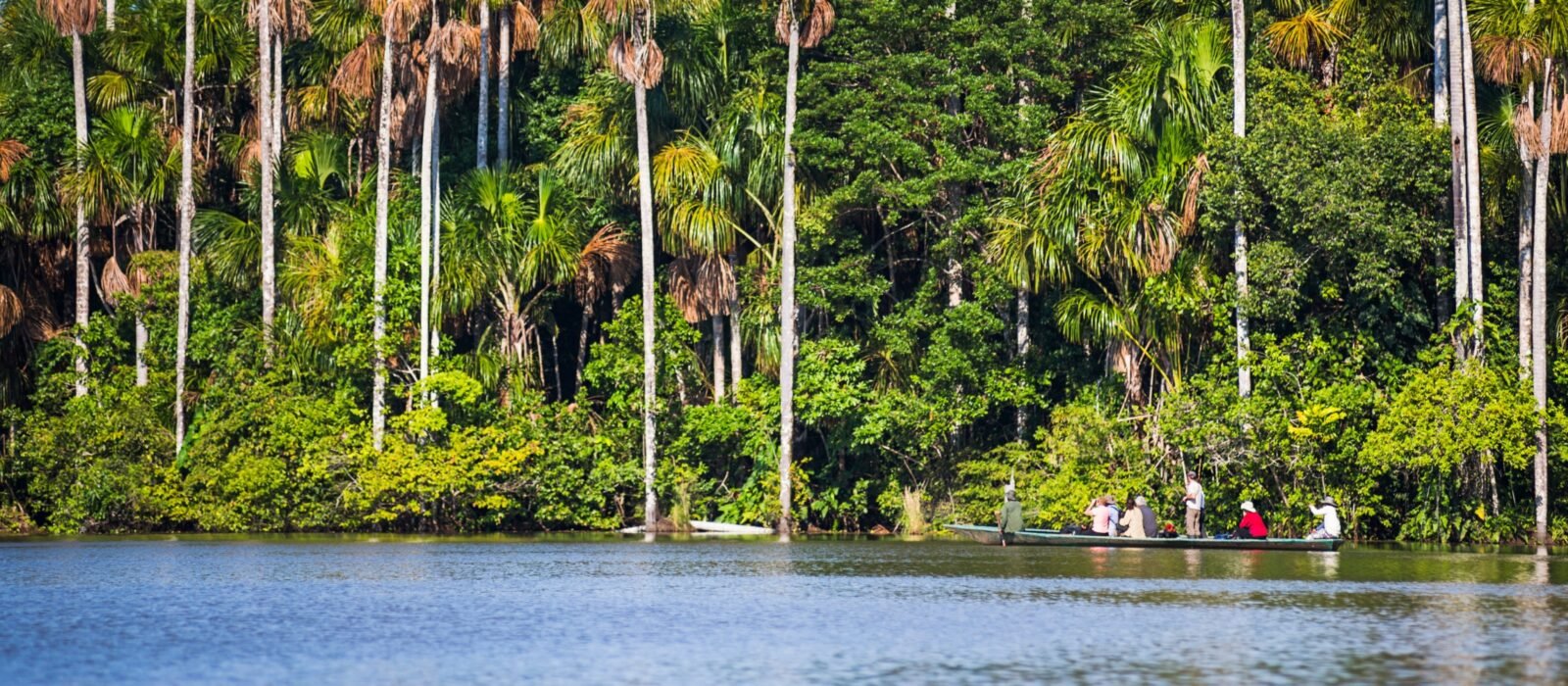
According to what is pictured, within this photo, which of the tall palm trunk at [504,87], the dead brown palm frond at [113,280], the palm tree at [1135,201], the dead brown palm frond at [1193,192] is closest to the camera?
the dead brown palm frond at [1193,192]

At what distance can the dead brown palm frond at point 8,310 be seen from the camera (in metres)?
53.2

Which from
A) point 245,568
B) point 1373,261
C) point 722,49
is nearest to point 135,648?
point 245,568

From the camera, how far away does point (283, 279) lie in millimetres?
51188

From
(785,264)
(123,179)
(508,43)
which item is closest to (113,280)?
(123,179)

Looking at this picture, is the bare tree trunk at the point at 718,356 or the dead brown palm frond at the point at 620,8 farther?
the bare tree trunk at the point at 718,356

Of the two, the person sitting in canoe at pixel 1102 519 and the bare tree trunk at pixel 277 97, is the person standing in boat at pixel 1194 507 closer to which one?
the person sitting in canoe at pixel 1102 519

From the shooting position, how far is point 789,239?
4819 centimetres

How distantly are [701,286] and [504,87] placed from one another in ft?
25.0

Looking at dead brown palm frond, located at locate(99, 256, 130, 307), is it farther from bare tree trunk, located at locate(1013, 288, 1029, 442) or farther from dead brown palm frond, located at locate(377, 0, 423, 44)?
bare tree trunk, located at locate(1013, 288, 1029, 442)

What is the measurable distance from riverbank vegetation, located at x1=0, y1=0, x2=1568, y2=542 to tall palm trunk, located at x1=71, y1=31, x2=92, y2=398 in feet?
0.99

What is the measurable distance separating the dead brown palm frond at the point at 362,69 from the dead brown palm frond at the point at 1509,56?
2658 cm

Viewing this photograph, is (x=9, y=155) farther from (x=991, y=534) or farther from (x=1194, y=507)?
(x=1194, y=507)

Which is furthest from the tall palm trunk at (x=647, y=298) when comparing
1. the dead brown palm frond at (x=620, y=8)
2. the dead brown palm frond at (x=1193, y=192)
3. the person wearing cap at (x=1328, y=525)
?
the person wearing cap at (x=1328, y=525)

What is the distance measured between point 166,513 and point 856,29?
20.4 meters
